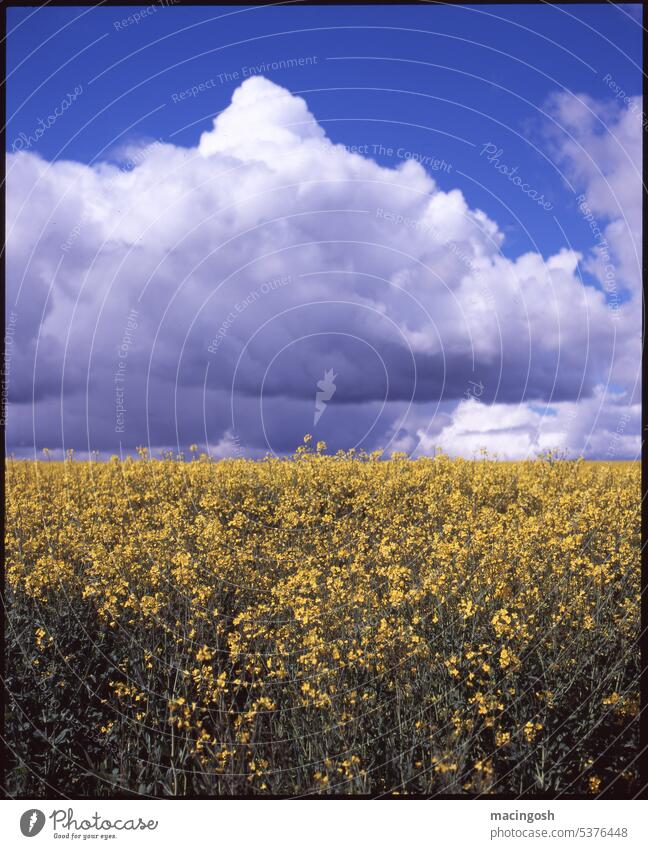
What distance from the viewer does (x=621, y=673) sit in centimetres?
534

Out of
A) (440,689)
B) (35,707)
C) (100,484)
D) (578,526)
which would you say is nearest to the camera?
(440,689)

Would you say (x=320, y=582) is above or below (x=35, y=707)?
above

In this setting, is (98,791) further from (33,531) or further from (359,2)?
(359,2)

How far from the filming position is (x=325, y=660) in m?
5.74

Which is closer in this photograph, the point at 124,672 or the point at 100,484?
the point at 124,672

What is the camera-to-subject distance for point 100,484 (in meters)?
12.8

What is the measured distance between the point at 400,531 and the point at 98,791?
5007 mm

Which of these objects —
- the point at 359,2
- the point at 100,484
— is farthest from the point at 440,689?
the point at 100,484

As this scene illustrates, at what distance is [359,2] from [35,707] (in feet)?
20.7

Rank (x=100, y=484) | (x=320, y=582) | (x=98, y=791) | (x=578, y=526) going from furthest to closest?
1. (x=100, y=484)
2. (x=578, y=526)
3. (x=320, y=582)
4. (x=98, y=791)

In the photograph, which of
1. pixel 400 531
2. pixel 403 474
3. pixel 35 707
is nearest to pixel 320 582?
pixel 400 531

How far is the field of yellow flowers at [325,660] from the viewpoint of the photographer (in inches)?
188

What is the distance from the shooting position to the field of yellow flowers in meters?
4.78
